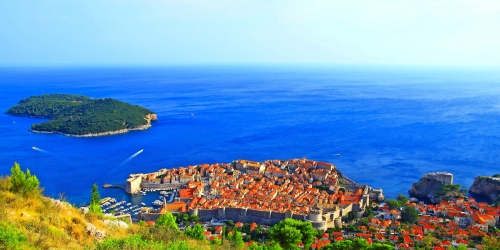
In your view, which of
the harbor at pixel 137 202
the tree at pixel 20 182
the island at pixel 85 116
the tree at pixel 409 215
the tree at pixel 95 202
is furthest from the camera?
the island at pixel 85 116

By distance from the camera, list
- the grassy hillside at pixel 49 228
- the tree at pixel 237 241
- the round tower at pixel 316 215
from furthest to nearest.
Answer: the round tower at pixel 316 215 < the tree at pixel 237 241 < the grassy hillside at pixel 49 228

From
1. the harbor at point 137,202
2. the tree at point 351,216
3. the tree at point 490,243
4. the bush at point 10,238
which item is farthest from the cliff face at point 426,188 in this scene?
the bush at point 10,238

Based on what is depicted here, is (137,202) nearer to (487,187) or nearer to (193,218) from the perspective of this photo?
(193,218)

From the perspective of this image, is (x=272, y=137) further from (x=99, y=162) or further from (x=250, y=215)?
(x=250, y=215)

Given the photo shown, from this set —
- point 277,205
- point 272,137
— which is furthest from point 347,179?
point 272,137

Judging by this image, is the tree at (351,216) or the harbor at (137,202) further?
the harbor at (137,202)

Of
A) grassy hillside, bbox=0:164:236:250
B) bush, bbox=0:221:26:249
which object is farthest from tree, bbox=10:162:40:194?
bush, bbox=0:221:26:249

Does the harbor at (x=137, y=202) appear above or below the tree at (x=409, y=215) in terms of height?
below

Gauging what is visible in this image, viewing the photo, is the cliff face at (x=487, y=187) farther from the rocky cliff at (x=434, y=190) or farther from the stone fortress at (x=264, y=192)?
the stone fortress at (x=264, y=192)
